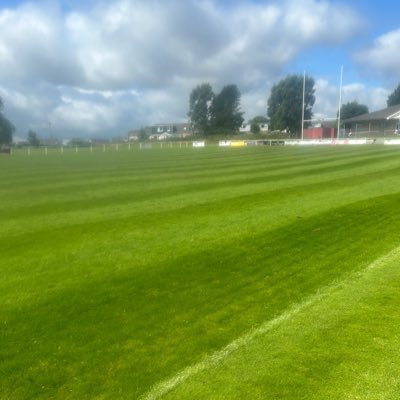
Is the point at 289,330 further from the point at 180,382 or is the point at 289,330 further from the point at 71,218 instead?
the point at 71,218

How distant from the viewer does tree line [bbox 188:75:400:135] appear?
9594 centimetres

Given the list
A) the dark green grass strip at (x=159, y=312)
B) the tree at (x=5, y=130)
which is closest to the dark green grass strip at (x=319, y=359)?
the dark green grass strip at (x=159, y=312)

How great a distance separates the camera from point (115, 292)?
5.48 meters

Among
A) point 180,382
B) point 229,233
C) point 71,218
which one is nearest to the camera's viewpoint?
point 180,382

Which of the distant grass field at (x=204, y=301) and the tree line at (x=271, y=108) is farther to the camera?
the tree line at (x=271, y=108)

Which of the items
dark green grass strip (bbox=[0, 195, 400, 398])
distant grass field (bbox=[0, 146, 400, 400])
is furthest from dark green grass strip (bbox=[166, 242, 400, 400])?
dark green grass strip (bbox=[0, 195, 400, 398])

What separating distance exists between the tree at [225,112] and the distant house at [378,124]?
169ft

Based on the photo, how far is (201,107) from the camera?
12175 cm

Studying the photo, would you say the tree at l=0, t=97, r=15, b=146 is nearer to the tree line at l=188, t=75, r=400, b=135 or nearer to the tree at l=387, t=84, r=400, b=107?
the tree line at l=188, t=75, r=400, b=135

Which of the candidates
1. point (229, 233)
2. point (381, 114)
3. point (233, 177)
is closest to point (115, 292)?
point (229, 233)

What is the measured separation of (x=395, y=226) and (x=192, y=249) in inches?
174

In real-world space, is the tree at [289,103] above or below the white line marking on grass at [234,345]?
above

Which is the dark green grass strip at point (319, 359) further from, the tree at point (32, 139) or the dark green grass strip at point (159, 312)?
the tree at point (32, 139)

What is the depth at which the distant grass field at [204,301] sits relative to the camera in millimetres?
3596
